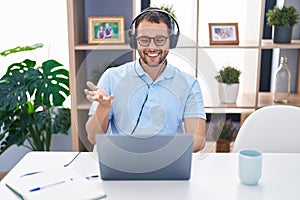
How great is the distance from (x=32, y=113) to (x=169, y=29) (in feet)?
5.07

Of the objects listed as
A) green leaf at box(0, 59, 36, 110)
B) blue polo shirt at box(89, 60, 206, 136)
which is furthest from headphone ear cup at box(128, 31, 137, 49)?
green leaf at box(0, 59, 36, 110)

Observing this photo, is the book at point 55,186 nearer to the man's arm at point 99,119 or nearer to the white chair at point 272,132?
the man's arm at point 99,119

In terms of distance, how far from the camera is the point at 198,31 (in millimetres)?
2424

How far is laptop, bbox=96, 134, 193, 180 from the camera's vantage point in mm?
1172

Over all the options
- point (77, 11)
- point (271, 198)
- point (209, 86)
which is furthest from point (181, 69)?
point (77, 11)

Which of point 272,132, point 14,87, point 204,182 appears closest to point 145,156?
point 204,182

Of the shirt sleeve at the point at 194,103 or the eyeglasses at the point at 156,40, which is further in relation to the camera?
the shirt sleeve at the point at 194,103

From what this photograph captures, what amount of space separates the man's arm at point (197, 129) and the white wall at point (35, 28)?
147 cm

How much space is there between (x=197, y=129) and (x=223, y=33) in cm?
101

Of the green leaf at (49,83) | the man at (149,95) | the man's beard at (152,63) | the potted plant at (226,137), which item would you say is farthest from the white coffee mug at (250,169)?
the green leaf at (49,83)

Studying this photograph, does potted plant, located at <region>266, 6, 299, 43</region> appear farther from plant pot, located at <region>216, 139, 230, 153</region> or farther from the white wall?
the white wall

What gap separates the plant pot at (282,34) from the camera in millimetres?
2357

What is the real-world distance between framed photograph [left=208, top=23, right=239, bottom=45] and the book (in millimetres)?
1420

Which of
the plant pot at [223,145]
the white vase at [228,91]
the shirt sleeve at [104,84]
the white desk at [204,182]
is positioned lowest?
the plant pot at [223,145]
